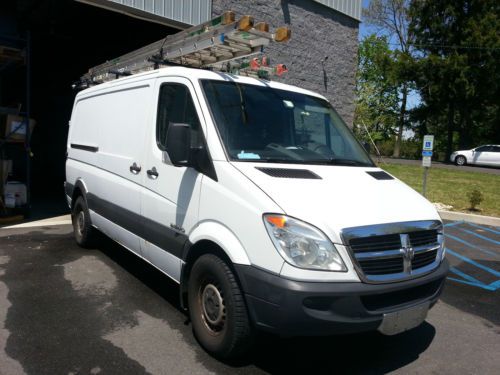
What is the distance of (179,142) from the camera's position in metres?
3.34

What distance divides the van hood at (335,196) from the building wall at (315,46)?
782 cm

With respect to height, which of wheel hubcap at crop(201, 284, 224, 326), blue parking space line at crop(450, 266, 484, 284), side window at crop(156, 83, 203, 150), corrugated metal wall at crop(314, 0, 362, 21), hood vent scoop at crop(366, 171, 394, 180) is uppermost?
corrugated metal wall at crop(314, 0, 362, 21)

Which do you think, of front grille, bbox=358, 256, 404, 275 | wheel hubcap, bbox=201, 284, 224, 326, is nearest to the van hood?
front grille, bbox=358, 256, 404, 275

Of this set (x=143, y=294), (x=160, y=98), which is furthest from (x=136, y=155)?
(x=143, y=294)

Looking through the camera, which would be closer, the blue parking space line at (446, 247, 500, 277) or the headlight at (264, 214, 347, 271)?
the headlight at (264, 214, 347, 271)

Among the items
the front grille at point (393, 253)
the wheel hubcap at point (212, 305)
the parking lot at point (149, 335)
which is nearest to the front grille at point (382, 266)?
the front grille at point (393, 253)

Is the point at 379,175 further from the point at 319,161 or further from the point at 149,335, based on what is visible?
the point at 149,335

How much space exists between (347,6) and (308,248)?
41.0 ft

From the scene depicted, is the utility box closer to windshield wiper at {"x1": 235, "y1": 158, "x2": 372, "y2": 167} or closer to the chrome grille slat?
windshield wiper at {"x1": 235, "y1": 158, "x2": 372, "y2": 167}

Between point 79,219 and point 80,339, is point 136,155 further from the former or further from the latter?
point 79,219

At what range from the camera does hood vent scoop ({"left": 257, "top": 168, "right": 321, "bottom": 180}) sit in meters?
3.19

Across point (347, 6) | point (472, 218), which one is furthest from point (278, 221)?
point (347, 6)

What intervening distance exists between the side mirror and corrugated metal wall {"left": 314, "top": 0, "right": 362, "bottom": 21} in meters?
10.5

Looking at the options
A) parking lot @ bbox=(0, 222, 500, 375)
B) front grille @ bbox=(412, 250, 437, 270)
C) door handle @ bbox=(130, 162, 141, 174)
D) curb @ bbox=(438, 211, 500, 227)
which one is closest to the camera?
front grille @ bbox=(412, 250, 437, 270)
